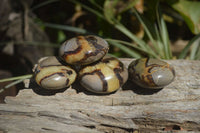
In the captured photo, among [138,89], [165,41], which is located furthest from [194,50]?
[138,89]

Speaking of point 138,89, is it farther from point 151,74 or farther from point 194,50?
point 194,50

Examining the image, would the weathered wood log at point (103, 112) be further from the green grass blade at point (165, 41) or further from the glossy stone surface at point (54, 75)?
the green grass blade at point (165, 41)

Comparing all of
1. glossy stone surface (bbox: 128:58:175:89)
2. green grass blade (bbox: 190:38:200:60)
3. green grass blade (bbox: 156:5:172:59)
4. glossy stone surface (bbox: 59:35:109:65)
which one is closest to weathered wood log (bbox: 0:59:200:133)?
glossy stone surface (bbox: 128:58:175:89)

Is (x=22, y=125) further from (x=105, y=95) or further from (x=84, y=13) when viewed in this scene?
(x=84, y=13)

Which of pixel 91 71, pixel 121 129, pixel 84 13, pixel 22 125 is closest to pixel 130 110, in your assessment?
pixel 121 129

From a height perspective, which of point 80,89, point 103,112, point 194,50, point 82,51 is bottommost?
point 103,112

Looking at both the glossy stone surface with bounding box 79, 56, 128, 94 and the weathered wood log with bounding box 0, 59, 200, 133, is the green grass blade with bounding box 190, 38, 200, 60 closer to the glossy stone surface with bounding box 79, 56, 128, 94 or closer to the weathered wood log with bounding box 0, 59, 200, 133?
the weathered wood log with bounding box 0, 59, 200, 133
